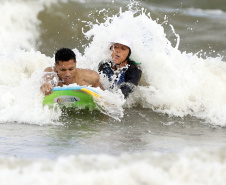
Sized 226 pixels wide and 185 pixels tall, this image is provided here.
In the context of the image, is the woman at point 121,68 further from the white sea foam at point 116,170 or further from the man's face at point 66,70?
the white sea foam at point 116,170

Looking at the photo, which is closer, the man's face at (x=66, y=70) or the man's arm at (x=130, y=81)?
the man's face at (x=66, y=70)

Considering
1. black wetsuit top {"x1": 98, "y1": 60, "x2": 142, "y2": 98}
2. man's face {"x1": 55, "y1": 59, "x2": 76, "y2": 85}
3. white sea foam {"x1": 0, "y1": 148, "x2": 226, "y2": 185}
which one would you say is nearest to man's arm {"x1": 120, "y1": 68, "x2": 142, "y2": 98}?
black wetsuit top {"x1": 98, "y1": 60, "x2": 142, "y2": 98}

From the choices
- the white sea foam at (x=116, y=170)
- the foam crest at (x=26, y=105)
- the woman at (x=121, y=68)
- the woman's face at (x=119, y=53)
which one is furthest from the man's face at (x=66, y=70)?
the white sea foam at (x=116, y=170)

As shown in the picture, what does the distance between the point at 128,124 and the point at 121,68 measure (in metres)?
1.26

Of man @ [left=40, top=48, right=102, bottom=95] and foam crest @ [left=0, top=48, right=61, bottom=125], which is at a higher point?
man @ [left=40, top=48, right=102, bottom=95]

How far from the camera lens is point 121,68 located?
602 cm

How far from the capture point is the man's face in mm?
5289

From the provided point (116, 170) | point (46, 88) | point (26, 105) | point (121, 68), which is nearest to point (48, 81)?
point (46, 88)

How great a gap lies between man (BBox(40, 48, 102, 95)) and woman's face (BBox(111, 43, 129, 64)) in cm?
50

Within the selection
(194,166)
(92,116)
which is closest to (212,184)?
(194,166)

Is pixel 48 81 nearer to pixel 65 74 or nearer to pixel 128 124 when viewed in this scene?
pixel 65 74

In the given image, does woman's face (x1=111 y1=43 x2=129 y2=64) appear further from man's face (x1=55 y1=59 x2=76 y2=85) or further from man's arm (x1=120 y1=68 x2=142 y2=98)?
man's face (x1=55 y1=59 x2=76 y2=85)

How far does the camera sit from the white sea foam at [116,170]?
2639 millimetres

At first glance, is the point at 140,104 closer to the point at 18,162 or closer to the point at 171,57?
the point at 171,57
